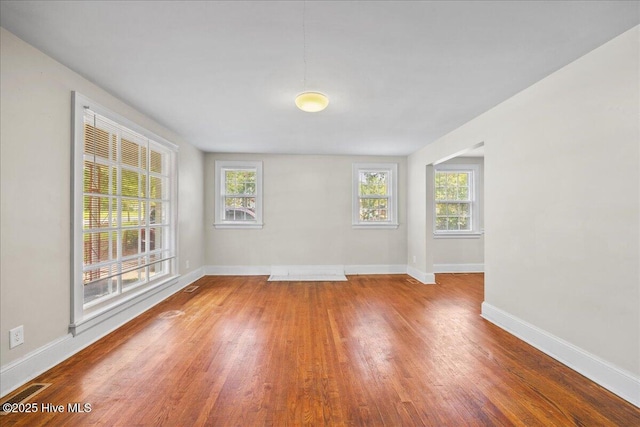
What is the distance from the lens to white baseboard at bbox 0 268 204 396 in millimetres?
2039

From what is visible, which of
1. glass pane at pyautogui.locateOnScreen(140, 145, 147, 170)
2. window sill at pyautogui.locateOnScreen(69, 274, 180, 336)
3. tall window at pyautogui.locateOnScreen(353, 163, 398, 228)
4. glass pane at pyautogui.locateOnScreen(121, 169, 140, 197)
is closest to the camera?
window sill at pyautogui.locateOnScreen(69, 274, 180, 336)

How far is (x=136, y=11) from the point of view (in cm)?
183

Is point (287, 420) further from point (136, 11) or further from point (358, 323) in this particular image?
point (136, 11)

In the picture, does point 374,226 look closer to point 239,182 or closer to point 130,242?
point 239,182

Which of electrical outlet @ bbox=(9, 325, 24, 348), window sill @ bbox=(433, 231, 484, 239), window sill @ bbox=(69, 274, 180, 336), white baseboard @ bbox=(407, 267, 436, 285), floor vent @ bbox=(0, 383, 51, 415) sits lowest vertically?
floor vent @ bbox=(0, 383, 51, 415)

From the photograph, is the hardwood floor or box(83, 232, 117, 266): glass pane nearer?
the hardwood floor

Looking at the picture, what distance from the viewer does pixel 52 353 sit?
94.2 inches

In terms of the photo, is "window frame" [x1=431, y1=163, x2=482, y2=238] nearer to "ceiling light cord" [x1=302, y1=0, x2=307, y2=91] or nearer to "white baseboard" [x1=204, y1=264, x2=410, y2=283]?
"white baseboard" [x1=204, y1=264, x2=410, y2=283]

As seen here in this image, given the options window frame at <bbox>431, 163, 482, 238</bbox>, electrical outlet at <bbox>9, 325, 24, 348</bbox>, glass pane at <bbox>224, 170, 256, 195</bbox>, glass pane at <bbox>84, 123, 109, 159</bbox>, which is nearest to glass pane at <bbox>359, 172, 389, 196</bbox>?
window frame at <bbox>431, 163, 482, 238</bbox>

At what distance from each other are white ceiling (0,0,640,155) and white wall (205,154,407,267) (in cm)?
248

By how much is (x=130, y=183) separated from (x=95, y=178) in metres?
0.62

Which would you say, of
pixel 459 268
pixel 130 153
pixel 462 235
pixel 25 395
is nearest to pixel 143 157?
pixel 130 153

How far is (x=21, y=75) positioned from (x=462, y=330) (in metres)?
4.51


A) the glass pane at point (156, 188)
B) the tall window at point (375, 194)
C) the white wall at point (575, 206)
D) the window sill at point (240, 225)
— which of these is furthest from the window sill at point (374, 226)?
the glass pane at point (156, 188)
